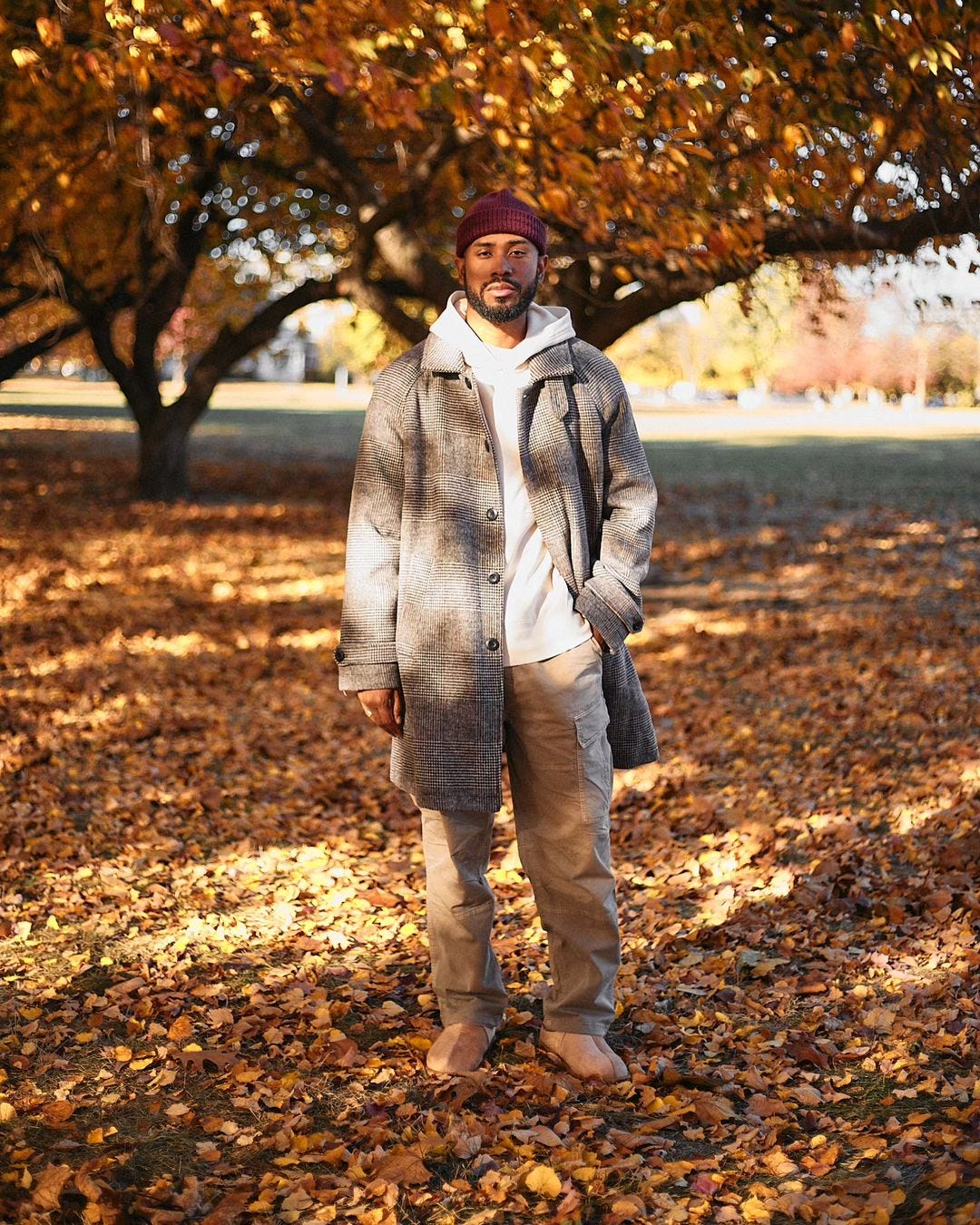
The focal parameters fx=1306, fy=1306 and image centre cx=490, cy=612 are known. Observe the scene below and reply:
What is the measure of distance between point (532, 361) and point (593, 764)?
1.13 meters

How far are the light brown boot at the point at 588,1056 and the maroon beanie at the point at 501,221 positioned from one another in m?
2.30

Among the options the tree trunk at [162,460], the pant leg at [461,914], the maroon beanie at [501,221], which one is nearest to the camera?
the maroon beanie at [501,221]

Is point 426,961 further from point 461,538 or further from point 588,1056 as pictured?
point 461,538

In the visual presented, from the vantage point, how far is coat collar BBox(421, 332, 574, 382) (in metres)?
3.55

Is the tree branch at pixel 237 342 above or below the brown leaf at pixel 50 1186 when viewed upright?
above

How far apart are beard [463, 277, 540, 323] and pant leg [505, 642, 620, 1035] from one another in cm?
92

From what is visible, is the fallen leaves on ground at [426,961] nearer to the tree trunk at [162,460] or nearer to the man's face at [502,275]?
the man's face at [502,275]

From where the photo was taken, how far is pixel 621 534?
361cm

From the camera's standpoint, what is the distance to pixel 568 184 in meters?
7.25

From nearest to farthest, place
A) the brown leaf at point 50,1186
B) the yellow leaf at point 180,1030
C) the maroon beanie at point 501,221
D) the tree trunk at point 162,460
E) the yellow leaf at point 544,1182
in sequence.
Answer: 1. the brown leaf at point 50,1186
2. the yellow leaf at point 544,1182
3. the maroon beanie at point 501,221
4. the yellow leaf at point 180,1030
5. the tree trunk at point 162,460

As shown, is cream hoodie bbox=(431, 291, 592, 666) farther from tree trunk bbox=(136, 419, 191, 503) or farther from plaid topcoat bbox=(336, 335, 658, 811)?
tree trunk bbox=(136, 419, 191, 503)

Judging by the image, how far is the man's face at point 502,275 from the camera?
11.6 ft

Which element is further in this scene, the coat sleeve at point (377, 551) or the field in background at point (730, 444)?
the field in background at point (730, 444)

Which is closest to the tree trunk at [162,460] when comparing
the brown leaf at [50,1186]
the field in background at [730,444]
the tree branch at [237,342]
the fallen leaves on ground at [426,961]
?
the tree branch at [237,342]
